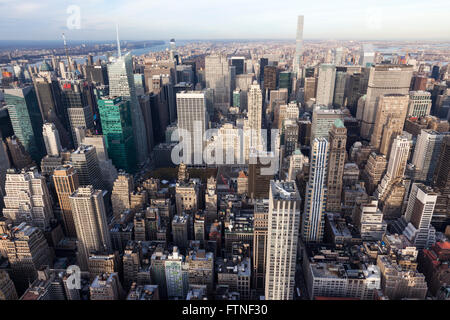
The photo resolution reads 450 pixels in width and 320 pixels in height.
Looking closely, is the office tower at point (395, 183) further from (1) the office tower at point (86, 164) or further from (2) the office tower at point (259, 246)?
(1) the office tower at point (86, 164)

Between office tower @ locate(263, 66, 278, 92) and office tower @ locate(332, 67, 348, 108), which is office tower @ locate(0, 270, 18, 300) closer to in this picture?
office tower @ locate(332, 67, 348, 108)

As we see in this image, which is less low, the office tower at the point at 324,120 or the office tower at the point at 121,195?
the office tower at the point at 324,120

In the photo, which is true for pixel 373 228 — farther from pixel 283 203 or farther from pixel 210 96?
pixel 210 96

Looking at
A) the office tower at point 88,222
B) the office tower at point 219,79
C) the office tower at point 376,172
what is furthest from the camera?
the office tower at point 219,79

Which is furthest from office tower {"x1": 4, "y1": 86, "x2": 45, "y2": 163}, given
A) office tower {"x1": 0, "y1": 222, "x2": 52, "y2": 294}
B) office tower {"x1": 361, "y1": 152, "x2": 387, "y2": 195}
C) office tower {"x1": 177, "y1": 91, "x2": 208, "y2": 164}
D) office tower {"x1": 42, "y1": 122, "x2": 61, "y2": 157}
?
office tower {"x1": 361, "y1": 152, "x2": 387, "y2": 195}

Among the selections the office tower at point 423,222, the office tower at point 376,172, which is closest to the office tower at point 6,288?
the office tower at point 423,222

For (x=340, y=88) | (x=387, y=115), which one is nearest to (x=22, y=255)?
(x=387, y=115)

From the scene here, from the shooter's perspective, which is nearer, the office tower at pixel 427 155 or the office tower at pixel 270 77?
the office tower at pixel 427 155
